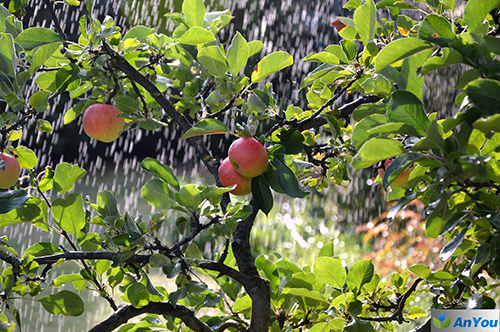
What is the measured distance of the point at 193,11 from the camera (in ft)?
2.72

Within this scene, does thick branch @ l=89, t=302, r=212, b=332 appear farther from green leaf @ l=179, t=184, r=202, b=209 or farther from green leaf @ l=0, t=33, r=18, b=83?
green leaf @ l=0, t=33, r=18, b=83

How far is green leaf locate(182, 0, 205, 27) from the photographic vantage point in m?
0.82

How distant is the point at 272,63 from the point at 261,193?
0.17 m

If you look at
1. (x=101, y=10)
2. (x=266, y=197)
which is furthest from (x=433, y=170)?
(x=101, y=10)

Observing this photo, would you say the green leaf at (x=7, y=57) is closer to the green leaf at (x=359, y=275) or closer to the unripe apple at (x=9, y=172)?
the unripe apple at (x=9, y=172)

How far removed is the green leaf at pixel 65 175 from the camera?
72cm

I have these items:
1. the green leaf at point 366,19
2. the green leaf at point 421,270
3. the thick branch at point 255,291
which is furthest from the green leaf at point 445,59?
the thick branch at point 255,291

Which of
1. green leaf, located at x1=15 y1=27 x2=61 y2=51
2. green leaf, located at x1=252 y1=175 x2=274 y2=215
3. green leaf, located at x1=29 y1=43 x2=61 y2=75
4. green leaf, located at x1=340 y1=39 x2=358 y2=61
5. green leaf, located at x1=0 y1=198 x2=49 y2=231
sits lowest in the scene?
green leaf, located at x1=0 y1=198 x2=49 y2=231

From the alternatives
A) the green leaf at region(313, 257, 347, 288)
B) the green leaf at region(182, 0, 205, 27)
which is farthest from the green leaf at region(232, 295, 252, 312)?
the green leaf at region(182, 0, 205, 27)

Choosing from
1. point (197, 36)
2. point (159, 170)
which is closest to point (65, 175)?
point (159, 170)

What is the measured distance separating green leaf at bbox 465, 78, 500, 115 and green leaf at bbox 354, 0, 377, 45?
260 millimetres

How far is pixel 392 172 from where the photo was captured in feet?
1.53

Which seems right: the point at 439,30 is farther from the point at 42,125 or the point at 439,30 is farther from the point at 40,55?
the point at 42,125

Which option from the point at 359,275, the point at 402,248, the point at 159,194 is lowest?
the point at 402,248
